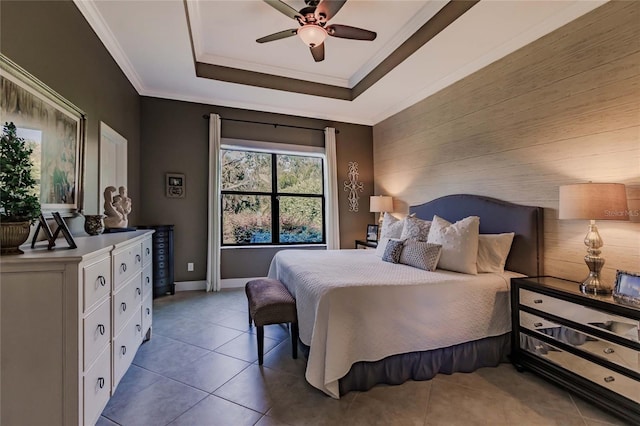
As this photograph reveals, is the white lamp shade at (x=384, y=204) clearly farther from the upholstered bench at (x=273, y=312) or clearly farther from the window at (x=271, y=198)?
the upholstered bench at (x=273, y=312)

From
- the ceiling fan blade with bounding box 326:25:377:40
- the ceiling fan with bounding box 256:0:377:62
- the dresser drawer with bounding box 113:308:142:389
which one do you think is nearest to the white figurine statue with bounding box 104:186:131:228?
the dresser drawer with bounding box 113:308:142:389

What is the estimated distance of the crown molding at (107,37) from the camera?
2.41 metres

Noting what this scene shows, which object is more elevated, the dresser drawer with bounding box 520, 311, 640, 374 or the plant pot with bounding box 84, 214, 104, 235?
the plant pot with bounding box 84, 214, 104, 235

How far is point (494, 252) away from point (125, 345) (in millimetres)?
3030

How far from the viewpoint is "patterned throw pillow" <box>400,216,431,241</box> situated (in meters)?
3.27

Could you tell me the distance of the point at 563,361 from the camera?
202 centimetres

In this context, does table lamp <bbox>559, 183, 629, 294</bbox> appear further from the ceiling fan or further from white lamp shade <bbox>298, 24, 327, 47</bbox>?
white lamp shade <bbox>298, 24, 327, 47</bbox>

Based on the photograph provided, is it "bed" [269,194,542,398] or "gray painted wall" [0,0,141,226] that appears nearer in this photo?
"gray painted wall" [0,0,141,226]

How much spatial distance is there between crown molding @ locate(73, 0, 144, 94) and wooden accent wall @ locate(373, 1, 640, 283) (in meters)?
3.69

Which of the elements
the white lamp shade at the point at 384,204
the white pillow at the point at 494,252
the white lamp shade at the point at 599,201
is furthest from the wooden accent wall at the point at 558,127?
the white lamp shade at the point at 384,204

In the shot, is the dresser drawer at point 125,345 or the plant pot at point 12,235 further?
the dresser drawer at point 125,345

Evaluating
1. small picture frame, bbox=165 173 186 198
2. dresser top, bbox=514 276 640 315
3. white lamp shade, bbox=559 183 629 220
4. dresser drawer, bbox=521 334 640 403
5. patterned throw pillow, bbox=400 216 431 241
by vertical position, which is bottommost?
dresser drawer, bbox=521 334 640 403

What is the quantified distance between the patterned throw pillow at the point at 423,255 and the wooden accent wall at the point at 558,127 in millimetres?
958

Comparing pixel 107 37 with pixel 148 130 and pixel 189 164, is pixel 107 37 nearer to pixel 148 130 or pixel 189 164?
pixel 148 130
